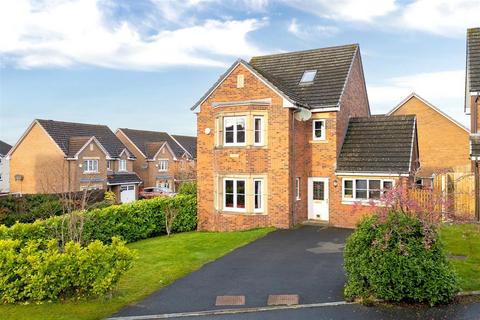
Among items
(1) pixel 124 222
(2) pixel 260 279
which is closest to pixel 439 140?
(1) pixel 124 222

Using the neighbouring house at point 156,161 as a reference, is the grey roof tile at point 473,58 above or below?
above

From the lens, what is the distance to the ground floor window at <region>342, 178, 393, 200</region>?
20219 mm

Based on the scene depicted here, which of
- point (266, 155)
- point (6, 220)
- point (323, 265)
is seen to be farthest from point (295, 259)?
point (6, 220)

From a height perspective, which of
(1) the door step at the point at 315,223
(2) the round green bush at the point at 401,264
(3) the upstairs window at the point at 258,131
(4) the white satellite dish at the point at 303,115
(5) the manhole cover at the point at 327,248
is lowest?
(5) the manhole cover at the point at 327,248

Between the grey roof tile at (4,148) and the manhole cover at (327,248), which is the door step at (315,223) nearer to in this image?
the manhole cover at (327,248)

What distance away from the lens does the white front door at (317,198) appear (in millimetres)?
21911

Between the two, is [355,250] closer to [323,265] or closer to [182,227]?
[323,265]

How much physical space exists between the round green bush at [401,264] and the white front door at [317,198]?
12.2 m

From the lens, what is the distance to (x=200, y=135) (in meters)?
22.3

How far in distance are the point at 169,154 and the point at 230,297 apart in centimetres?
5086

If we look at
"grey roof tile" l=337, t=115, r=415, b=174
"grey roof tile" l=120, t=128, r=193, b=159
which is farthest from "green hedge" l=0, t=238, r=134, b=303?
"grey roof tile" l=120, t=128, r=193, b=159

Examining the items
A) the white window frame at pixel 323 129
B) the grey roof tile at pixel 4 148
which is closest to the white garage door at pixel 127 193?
the grey roof tile at pixel 4 148

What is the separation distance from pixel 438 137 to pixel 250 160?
2373 centimetres

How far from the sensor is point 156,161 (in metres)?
57.5
